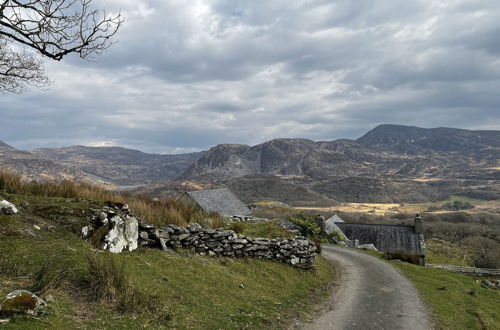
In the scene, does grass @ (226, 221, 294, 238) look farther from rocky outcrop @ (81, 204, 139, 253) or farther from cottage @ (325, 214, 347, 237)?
cottage @ (325, 214, 347, 237)

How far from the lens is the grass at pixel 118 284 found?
7.25m

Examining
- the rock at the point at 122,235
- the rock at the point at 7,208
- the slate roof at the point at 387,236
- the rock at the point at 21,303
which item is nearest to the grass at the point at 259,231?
the rock at the point at 122,235

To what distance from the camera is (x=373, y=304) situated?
556 inches

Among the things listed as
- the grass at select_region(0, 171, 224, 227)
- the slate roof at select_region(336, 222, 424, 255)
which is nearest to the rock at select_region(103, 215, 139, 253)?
the grass at select_region(0, 171, 224, 227)

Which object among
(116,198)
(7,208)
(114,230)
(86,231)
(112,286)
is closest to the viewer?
(112,286)

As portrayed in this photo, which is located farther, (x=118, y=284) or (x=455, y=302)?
(x=455, y=302)

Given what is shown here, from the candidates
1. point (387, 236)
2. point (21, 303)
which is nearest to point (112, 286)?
point (21, 303)

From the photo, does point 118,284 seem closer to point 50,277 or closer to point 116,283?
point 116,283

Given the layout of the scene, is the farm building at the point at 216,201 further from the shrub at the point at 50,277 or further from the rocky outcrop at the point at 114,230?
the shrub at the point at 50,277

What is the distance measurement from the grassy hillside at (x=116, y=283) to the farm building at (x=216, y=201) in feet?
88.4

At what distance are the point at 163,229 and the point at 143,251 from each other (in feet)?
7.77

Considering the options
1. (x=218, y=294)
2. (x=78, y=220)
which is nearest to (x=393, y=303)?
(x=218, y=294)

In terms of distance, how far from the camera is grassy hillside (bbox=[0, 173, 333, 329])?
7234 millimetres

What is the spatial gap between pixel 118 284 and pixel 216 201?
3691 centimetres
